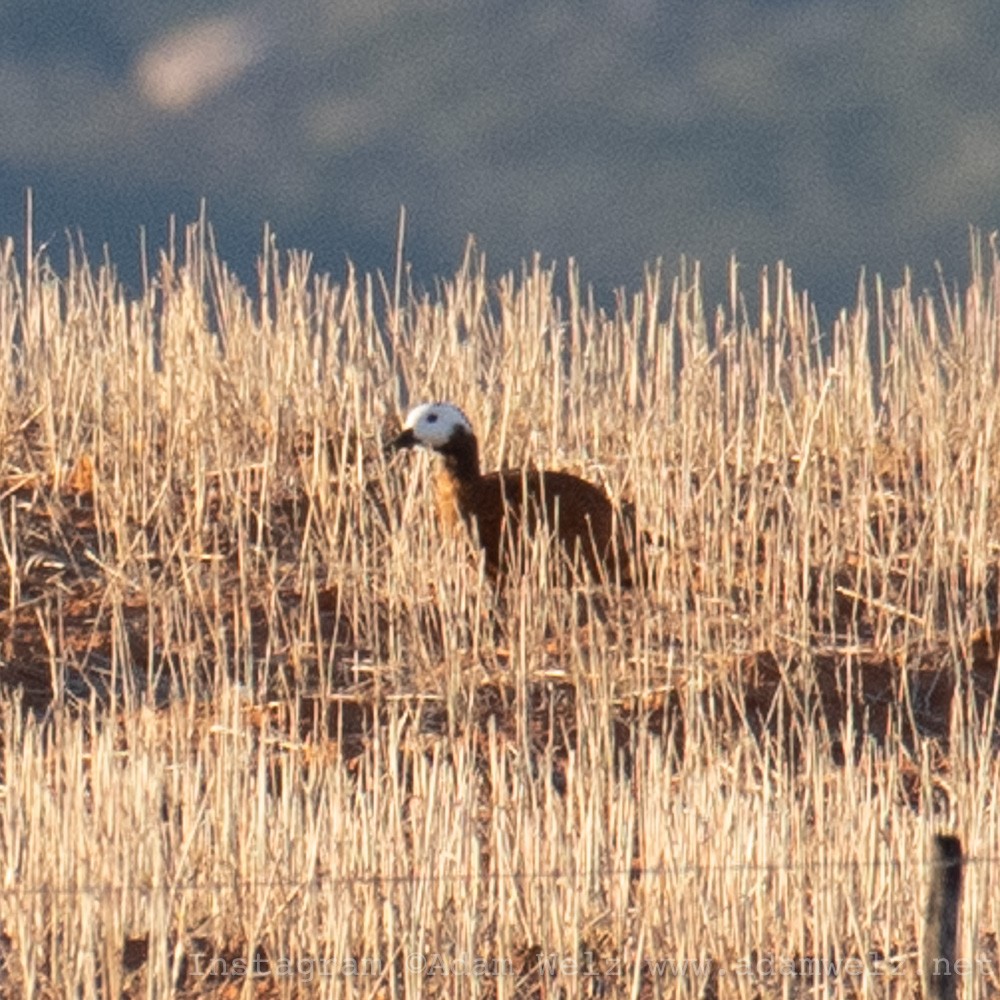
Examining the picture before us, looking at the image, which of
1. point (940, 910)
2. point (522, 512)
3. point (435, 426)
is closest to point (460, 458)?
point (435, 426)

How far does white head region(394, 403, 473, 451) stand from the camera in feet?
35.9

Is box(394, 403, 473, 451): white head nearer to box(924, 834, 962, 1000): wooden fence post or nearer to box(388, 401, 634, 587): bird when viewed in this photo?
box(388, 401, 634, 587): bird

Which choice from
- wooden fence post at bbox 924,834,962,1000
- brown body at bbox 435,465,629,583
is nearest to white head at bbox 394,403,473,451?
brown body at bbox 435,465,629,583

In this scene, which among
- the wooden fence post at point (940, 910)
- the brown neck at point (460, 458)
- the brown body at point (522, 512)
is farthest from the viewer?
the brown neck at point (460, 458)

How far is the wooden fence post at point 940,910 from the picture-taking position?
4.82m

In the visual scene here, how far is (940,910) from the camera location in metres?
4.87

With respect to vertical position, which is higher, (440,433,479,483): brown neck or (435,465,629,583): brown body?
(440,433,479,483): brown neck

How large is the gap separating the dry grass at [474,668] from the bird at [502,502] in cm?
20

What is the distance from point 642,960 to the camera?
643 centimetres

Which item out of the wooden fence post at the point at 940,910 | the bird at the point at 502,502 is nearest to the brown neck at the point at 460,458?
the bird at the point at 502,502

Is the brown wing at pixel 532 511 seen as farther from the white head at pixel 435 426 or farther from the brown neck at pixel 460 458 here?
the white head at pixel 435 426

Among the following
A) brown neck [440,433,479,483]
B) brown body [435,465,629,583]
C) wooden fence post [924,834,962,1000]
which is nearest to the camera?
wooden fence post [924,834,962,1000]

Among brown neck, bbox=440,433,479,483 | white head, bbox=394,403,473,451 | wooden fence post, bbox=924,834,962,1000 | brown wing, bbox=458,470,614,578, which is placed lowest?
wooden fence post, bbox=924,834,962,1000

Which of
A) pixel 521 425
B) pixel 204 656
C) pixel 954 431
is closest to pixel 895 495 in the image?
pixel 954 431
